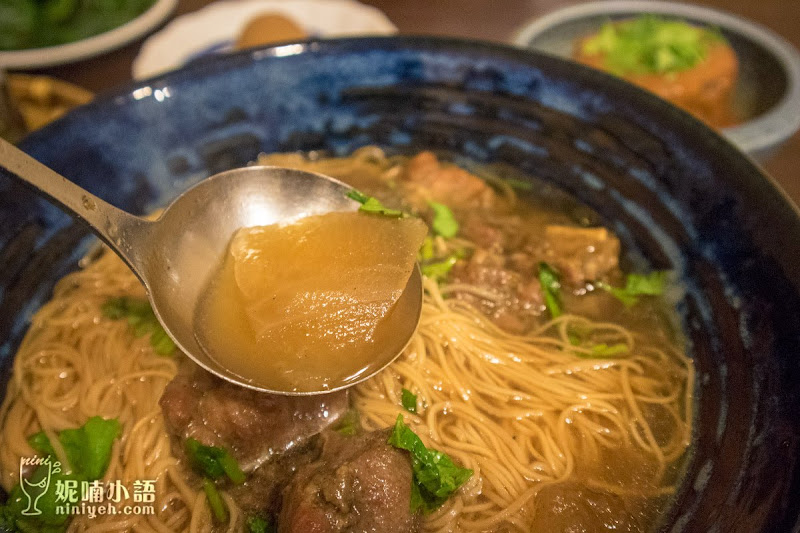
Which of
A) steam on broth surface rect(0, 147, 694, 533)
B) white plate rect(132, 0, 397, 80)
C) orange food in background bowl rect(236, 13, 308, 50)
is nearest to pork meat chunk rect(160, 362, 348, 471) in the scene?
steam on broth surface rect(0, 147, 694, 533)

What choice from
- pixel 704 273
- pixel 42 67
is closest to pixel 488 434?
pixel 704 273

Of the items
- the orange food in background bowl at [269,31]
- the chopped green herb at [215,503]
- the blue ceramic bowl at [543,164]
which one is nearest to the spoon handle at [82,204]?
the blue ceramic bowl at [543,164]

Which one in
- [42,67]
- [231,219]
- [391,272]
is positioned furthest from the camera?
[42,67]

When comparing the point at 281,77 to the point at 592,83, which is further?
the point at 281,77

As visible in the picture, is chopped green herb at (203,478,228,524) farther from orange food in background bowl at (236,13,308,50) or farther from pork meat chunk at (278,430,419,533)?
orange food in background bowl at (236,13,308,50)

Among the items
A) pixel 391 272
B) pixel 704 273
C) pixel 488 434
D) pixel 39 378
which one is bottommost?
pixel 39 378

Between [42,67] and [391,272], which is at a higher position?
[391,272]

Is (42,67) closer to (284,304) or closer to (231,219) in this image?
(231,219)

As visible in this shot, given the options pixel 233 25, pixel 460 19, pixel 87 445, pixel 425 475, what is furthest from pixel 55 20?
pixel 425 475
